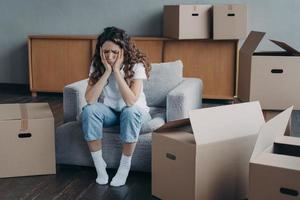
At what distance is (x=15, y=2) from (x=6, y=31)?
36 cm

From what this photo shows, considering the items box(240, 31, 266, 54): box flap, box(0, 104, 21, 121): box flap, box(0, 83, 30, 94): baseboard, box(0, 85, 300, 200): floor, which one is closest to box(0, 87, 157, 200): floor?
box(0, 85, 300, 200): floor

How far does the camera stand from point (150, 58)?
536 cm

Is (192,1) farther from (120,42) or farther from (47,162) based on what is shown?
(47,162)

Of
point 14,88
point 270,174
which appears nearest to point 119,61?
point 270,174

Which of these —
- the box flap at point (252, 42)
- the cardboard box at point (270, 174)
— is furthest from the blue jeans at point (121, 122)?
the cardboard box at point (270, 174)

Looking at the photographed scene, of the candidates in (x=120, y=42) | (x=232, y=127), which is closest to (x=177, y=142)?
(x=232, y=127)

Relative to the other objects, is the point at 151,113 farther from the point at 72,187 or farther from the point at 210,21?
the point at 210,21

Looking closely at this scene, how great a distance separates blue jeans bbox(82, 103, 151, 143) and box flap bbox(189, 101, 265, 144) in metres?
0.61

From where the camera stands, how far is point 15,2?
19.1 ft

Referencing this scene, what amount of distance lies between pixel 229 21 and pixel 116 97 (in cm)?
230

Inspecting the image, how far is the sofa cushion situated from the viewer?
3.40 m

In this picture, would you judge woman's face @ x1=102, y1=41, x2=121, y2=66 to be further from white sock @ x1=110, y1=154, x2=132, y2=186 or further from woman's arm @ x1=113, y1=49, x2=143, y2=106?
white sock @ x1=110, y1=154, x2=132, y2=186

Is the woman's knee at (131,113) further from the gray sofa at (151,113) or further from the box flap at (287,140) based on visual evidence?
the box flap at (287,140)

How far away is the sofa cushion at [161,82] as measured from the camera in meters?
3.40
